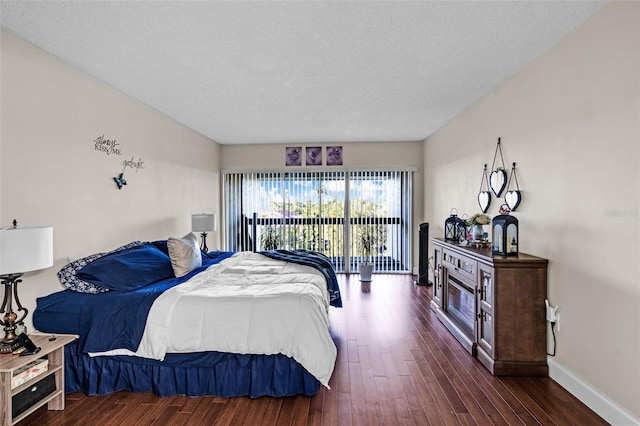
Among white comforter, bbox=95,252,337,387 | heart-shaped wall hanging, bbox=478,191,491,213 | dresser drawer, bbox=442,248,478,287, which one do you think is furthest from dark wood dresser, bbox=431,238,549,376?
white comforter, bbox=95,252,337,387

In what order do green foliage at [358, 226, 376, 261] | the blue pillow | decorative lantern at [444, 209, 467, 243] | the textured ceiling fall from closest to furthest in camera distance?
the textured ceiling < the blue pillow < decorative lantern at [444, 209, 467, 243] < green foliage at [358, 226, 376, 261]

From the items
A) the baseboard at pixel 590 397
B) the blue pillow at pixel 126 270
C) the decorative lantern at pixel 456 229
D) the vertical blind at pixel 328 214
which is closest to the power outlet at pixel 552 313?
the baseboard at pixel 590 397

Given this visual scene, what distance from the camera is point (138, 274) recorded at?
289 cm

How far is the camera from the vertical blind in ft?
21.4

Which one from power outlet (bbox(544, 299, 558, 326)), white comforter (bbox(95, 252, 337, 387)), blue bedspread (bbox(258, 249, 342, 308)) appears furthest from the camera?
blue bedspread (bbox(258, 249, 342, 308))

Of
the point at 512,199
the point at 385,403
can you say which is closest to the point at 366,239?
the point at 512,199

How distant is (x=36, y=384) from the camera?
2143 mm

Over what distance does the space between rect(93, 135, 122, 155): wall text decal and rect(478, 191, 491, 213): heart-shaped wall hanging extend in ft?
13.0

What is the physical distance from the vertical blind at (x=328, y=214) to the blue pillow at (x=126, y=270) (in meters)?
3.34

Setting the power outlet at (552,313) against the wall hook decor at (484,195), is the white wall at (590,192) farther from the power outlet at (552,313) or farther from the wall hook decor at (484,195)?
the wall hook decor at (484,195)

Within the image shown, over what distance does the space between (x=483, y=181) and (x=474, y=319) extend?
159 centimetres

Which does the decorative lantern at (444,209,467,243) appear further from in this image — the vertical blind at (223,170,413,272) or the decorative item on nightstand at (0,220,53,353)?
the decorative item on nightstand at (0,220,53,353)

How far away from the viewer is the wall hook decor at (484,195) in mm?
3742

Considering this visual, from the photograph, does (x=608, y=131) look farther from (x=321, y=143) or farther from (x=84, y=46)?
(x=321, y=143)
